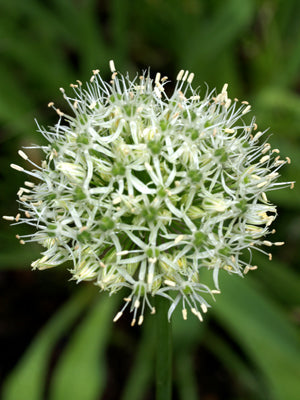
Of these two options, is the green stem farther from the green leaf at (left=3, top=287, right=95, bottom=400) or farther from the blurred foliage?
the green leaf at (left=3, top=287, right=95, bottom=400)

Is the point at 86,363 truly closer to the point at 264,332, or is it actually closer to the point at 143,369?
the point at 143,369

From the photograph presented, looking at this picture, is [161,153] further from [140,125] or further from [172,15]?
[172,15]

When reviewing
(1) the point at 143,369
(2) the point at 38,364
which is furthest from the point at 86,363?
(1) the point at 143,369

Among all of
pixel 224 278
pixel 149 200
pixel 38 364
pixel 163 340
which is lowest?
pixel 163 340

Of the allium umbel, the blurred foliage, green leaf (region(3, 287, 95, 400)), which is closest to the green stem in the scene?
the allium umbel

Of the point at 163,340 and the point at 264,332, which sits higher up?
the point at 264,332

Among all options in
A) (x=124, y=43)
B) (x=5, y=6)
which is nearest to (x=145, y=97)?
(x=124, y=43)
